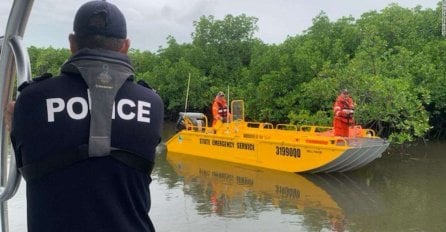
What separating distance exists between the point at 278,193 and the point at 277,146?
2.35 meters

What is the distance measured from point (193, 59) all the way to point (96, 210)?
100 ft

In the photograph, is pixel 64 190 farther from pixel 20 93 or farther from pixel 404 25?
pixel 404 25

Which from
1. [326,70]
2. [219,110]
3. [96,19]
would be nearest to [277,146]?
[219,110]

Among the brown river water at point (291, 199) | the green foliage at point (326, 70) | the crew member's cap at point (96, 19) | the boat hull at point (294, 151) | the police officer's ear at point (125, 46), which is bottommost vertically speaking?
the brown river water at point (291, 199)

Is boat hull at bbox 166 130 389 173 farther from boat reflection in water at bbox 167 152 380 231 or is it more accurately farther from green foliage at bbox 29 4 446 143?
green foliage at bbox 29 4 446 143

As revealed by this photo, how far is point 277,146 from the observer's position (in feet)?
41.3

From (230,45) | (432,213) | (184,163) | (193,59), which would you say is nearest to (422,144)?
(184,163)

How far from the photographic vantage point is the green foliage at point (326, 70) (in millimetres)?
15531

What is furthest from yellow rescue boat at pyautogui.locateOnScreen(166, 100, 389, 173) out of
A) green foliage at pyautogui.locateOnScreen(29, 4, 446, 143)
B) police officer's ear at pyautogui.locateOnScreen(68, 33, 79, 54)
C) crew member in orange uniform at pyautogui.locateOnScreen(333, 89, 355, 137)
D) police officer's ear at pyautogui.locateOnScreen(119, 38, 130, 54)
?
police officer's ear at pyautogui.locateOnScreen(68, 33, 79, 54)

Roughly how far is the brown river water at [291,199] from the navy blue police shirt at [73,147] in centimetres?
627

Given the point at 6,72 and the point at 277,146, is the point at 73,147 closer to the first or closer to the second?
the point at 6,72

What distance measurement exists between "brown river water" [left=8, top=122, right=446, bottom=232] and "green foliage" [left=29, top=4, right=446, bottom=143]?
2241 millimetres

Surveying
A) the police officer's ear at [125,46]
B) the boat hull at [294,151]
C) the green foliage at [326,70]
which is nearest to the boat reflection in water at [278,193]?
the boat hull at [294,151]

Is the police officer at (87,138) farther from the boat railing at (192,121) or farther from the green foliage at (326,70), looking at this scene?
the boat railing at (192,121)
